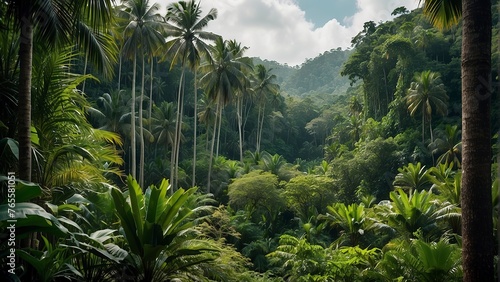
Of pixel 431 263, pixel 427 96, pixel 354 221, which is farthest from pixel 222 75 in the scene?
pixel 431 263

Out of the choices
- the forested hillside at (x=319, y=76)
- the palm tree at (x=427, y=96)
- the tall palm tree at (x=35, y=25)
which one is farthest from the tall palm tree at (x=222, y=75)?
the forested hillside at (x=319, y=76)

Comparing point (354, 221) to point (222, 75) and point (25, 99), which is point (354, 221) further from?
point (25, 99)

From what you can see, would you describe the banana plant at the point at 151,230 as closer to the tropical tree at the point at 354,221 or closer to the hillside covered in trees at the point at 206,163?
the hillside covered in trees at the point at 206,163

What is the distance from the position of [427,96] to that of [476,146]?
28247 millimetres

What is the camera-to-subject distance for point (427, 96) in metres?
30.3

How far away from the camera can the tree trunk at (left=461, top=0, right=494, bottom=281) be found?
13.3 feet

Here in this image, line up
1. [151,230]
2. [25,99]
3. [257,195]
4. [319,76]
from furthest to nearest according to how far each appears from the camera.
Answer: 1. [319,76]
2. [257,195]
3. [151,230]
4. [25,99]

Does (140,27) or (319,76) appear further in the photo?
(319,76)

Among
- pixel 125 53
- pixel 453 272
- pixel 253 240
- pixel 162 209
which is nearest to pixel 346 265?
pixel 453 272

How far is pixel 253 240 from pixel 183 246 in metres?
16.3

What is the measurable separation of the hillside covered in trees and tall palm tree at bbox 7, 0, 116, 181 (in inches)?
1.0

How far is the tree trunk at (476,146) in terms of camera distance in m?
4.07

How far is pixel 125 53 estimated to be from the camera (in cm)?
2475

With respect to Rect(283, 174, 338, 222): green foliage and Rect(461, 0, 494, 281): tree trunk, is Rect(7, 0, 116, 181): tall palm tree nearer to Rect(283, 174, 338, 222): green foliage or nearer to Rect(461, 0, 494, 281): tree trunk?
Rect(461, 0, 494, 281): tree trunk
